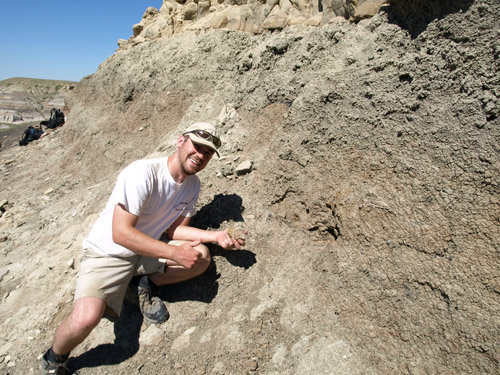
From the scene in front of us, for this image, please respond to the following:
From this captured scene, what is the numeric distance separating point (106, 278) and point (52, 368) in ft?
2.06

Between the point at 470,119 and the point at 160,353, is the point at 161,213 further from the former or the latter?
the point at 470,119

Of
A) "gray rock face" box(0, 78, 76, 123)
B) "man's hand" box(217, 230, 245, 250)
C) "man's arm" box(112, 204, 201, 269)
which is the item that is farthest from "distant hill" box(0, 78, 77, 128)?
"man's hand" box(217, 230, 245, 250)

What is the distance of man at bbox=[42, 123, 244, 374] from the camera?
75.2 inches

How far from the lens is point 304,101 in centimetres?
259

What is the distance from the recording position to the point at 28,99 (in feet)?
102

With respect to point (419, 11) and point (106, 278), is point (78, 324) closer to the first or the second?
point (106, 278)

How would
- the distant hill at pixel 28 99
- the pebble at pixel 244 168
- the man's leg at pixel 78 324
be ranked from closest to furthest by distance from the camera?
1. the man's leg at pixel 78 324
2. the pebble at pixel 244 168
3. the distant hill at pixel 28 99

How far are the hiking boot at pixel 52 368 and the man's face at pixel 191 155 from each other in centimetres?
147

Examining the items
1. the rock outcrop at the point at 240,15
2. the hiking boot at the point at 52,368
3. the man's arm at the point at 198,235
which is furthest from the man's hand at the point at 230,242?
the rock outcrop at the point at 240,15

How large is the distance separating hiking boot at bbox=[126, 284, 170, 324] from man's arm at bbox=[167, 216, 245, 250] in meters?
0.44

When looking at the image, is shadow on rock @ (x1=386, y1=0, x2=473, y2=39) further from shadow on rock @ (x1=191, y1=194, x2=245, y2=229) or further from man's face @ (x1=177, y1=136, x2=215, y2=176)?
shadow on rock @ (x1=191, y1=194, x2=245, y2=229)

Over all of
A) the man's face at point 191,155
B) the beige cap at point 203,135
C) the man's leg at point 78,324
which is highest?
the beige cap at point 203,135

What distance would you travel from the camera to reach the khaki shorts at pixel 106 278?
199 centimetres

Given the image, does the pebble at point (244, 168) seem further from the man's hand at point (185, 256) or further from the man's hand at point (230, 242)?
the man's hand at point (185, 256)
